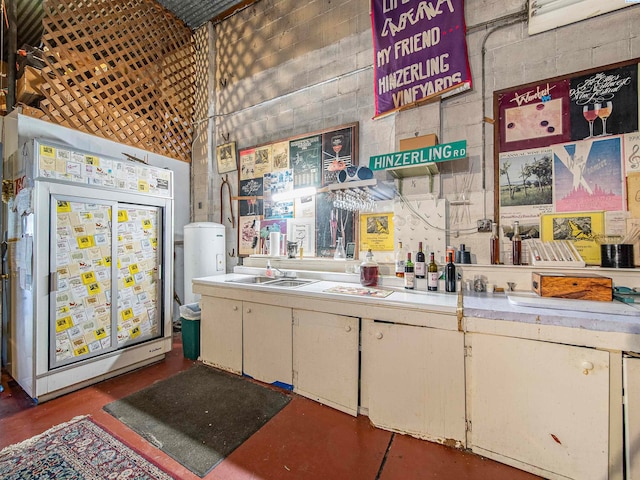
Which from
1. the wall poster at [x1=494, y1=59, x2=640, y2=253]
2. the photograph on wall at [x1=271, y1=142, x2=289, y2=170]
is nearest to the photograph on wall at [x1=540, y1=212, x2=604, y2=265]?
the wall poster at [x1=494, y1=59, x2=640, y2=253]

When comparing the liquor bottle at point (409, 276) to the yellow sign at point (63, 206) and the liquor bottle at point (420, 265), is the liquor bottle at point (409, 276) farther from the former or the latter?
the yellow sign at point (63, 206)

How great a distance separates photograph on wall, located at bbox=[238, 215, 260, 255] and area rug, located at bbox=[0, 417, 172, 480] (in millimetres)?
2084

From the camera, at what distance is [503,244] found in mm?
2209

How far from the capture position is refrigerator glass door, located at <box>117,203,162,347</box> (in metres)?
2.68

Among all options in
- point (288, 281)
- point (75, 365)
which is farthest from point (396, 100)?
point (75, 365)

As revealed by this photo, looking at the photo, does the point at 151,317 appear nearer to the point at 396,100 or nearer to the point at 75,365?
the point at 75,365

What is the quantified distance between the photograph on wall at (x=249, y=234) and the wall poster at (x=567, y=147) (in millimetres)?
2475

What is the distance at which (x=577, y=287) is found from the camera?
5.45ft

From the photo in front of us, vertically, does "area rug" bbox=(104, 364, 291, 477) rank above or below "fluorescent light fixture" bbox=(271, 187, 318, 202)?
below

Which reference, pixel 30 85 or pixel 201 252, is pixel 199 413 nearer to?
pixel 201 252

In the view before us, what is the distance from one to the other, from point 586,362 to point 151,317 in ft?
11.0

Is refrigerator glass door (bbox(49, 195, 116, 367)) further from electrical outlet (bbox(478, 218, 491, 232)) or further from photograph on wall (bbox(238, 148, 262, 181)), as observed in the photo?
electrical outlet (bbox(478, 218, 491, 232))

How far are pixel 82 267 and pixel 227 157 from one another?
2.03m

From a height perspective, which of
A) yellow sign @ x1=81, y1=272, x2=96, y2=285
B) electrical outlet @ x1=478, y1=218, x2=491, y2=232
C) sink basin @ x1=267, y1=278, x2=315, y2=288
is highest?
electrical outlet @ x1=478, y1=218, x2=491, y2=232
